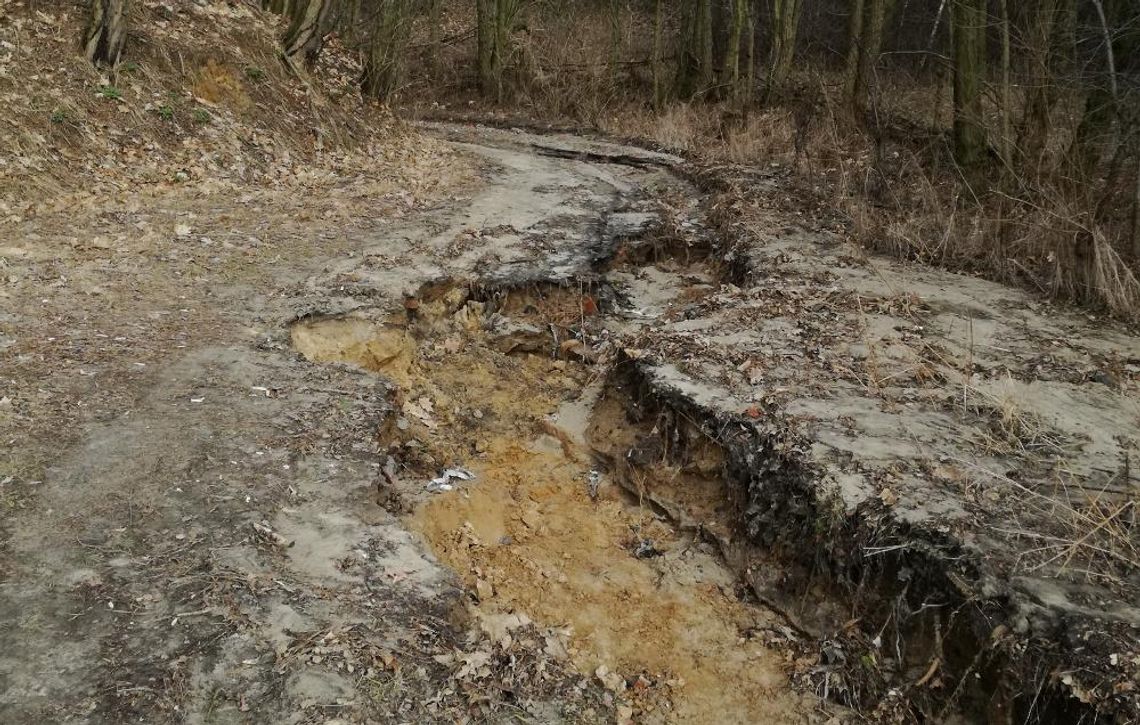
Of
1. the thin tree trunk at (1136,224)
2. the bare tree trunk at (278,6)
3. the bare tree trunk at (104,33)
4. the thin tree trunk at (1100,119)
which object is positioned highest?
the bare tree trunk at (278,6)

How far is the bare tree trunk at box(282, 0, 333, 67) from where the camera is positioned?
10.9 metres

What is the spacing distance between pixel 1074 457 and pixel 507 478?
2.97 m

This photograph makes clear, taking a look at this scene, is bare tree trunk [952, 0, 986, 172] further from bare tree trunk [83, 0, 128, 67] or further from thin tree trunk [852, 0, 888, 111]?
bare tree trunk [83, 0, 128, 67]

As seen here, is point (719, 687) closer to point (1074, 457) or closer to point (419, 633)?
point (419, 633)

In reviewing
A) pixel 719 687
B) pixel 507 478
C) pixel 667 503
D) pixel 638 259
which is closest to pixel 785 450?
pixel 667 503

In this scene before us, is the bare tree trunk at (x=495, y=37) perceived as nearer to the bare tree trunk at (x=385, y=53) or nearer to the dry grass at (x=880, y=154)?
the dry grass at (x=880, y=154)

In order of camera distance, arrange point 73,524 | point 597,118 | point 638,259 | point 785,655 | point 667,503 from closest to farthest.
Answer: point 73,524, point 785,655, point 667,503, point 638,259, point 597,118

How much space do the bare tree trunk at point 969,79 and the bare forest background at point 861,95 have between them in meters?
0.02

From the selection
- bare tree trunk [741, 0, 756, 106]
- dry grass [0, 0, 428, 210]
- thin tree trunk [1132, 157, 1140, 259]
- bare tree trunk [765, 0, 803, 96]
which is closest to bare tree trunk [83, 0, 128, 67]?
dry grass [0, 0, 428, 210]

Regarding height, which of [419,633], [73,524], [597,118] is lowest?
[419,633]

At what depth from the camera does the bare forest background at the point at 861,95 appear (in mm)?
6367

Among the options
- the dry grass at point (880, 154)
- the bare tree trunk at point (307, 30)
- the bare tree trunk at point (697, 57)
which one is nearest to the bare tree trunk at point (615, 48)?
the dry grass at point (880, 154)

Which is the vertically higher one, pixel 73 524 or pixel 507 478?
pixel 73 524

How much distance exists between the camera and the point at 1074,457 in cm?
396
